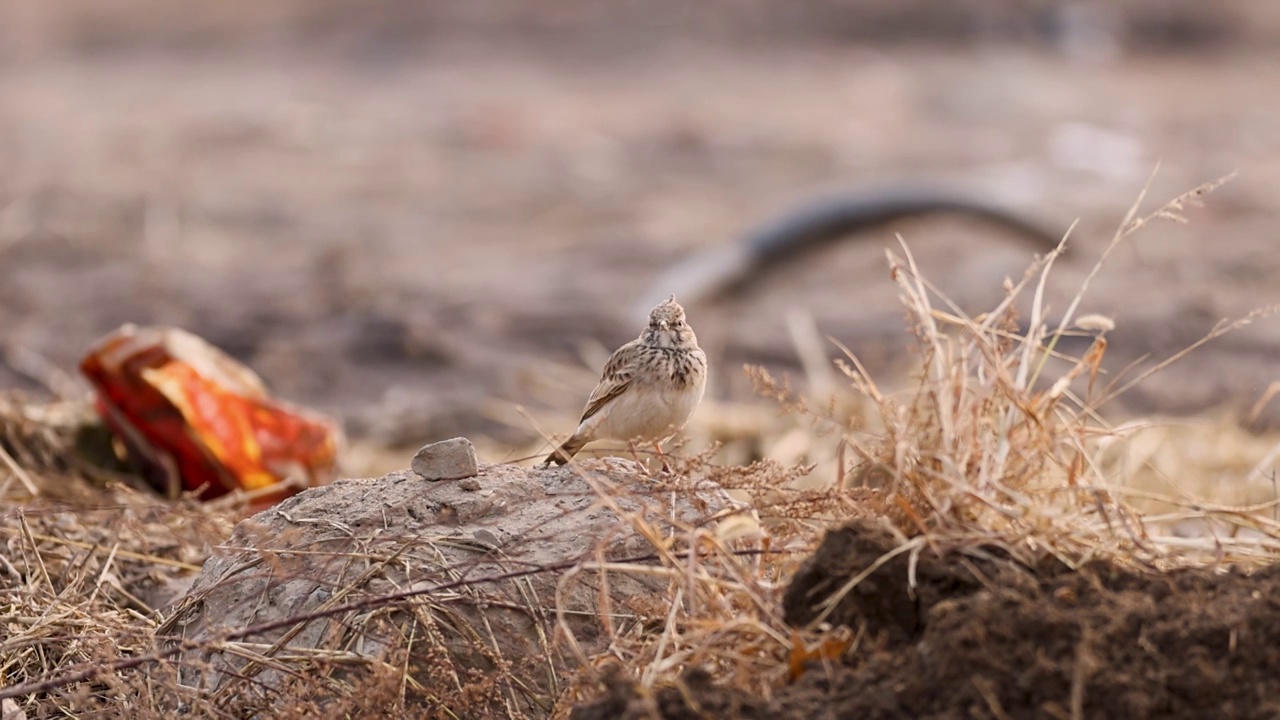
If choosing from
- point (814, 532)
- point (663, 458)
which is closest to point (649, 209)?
point (663, 458)

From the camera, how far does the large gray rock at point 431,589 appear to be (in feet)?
11.5

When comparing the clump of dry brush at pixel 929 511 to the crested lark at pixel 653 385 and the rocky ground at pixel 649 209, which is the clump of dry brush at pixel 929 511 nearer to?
the rocky ground at pixel 649 209

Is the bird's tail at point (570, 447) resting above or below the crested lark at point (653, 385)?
below

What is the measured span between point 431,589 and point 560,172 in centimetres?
1294

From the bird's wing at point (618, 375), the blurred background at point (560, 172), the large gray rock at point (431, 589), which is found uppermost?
the bird's wing at point (618, 375)

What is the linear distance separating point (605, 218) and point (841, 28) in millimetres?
10513

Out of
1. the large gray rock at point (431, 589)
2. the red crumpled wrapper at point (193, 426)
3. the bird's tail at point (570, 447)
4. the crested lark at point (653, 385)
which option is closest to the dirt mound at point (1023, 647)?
the large gray rock at point (431, 589)

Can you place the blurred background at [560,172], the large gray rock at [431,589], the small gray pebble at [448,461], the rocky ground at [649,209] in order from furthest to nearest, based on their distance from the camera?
the blurred background at [560,172] → the small gray pebble at [448,461] → the large gray rock at [431,589] → the rocky ground at [649,209]

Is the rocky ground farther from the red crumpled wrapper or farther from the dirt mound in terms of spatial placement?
the red crumpled wrapper

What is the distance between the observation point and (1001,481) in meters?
3.27

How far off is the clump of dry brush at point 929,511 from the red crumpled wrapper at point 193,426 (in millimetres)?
3035

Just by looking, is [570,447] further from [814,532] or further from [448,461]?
[814,532]

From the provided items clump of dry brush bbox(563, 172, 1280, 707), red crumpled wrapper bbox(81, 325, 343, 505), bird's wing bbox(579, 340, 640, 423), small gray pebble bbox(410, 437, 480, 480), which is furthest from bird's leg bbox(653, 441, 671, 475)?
red crumpled wrapper bbox(81, 325, 343, 505)

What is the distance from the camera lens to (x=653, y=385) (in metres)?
4.17
